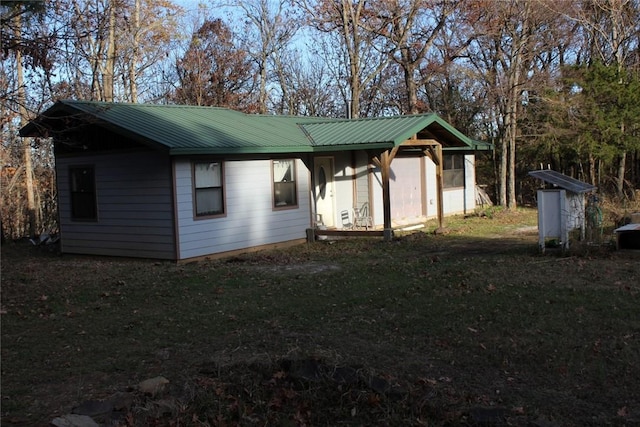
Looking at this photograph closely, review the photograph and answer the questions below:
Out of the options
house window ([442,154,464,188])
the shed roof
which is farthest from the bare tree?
the shed roof

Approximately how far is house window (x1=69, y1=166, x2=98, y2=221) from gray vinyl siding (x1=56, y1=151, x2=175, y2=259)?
Result: 0.39 feet

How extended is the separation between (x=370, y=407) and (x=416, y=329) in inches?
84.5

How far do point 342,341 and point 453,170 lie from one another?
1590 centimetres

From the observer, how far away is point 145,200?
40.7ft

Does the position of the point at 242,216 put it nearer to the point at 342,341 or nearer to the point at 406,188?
the point at 406,188

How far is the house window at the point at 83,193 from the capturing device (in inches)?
535

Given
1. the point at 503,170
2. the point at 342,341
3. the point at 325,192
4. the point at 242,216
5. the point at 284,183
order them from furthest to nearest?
the point at 503,170 < the point at 325,192 < the point at 284,183 < the point at 242,216 < the point at 342,341

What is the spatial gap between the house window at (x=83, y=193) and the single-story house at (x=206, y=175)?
0.02 m

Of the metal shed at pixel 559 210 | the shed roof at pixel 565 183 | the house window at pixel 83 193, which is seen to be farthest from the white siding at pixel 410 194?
the house window at pixel 83 193

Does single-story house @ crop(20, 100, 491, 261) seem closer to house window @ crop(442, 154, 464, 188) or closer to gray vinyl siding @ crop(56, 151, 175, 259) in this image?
gray vinyl siding @ crop(56, 151, 175, 259)

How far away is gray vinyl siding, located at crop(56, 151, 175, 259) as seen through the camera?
12.1 meters

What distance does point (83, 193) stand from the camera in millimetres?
13828

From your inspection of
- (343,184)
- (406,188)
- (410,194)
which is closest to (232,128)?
(343,184)

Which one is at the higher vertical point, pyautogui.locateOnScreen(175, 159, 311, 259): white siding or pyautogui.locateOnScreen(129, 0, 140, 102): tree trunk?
pyautogui.locateOnScreen(129, 0, 140, 102): tree trunk
